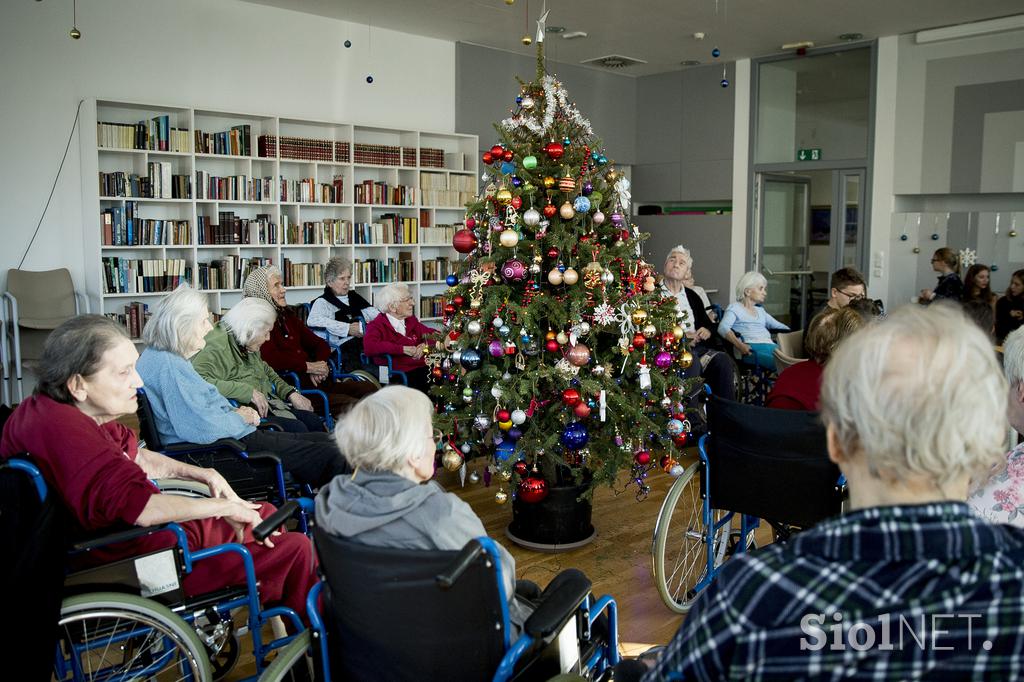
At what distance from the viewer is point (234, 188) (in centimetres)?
757

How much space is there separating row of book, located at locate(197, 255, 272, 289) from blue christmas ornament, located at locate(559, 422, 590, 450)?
4.50m

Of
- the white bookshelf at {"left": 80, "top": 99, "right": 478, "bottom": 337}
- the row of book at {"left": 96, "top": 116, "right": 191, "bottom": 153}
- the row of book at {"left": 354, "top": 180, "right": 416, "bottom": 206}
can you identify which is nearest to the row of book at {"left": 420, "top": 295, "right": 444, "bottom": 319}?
the white bookshelf at {"left": 80, "top": 99, "right": 478, "bottom": 337}

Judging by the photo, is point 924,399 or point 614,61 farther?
point 614,61

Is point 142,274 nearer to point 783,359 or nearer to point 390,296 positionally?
point 390,296

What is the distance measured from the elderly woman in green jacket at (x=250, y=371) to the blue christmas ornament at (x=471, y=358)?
101 cm

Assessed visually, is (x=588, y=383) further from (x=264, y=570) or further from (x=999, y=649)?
(x=999, y=649)

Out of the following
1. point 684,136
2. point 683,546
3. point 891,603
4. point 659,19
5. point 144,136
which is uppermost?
point 659,19

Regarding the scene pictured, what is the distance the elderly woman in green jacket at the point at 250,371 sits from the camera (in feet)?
13.1

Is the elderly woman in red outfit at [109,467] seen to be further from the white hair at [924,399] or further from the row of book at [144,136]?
the row of book at [144,136]

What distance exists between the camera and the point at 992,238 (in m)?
8.37

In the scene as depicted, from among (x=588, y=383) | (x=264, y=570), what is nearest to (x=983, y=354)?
(x=264, y=570)

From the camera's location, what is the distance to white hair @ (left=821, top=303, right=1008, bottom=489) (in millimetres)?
1097

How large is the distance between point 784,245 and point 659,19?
3.39 metres

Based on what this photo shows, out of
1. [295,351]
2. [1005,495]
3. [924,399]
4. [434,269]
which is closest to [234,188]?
[434,269]
